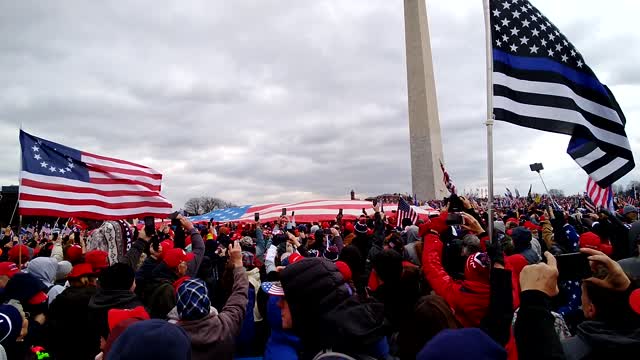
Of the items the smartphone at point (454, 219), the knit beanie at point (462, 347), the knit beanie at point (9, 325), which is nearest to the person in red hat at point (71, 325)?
the knit beanie at point (9, 325)

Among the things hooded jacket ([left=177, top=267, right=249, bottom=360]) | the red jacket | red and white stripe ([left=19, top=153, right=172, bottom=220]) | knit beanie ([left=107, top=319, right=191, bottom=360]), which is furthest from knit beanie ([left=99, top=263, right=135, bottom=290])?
red and white stripe ([left=19, top=153, right=172, bottom=220])

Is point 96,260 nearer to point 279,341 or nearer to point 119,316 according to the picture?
point 119,316

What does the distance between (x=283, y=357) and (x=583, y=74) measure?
14.7 feet

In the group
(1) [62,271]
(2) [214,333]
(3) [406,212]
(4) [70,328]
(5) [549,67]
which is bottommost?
(4) [70,328]

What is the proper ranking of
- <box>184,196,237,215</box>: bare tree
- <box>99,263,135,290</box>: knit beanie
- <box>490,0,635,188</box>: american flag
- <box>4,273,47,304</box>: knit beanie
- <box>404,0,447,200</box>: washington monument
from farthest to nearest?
<box>184,196,237,215</box>: bare tree < <box>404,0,447,200</box>: washington monument < <box>490,0,635,188</box>: american flag < <box>4,273,47,304</box>: knit beanie < <box>99,263,135,290</box>: knit beanie

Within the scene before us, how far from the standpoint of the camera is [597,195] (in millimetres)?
8070

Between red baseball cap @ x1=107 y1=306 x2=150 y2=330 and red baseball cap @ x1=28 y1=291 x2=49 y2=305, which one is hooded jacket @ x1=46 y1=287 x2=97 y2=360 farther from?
red baseball cap @ x1=107 y1=306 x2=150 y2=330

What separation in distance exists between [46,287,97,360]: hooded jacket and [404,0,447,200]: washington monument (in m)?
35.1

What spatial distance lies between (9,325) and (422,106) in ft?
122

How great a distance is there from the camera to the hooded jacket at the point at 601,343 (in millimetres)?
2189

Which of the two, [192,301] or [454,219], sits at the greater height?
[454,219]

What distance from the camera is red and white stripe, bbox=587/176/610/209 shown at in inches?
247

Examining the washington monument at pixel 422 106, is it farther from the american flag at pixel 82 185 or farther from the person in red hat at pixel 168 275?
the person in red hat at pixel 168 275

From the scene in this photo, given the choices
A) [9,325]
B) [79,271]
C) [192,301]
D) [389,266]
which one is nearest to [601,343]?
[389,266]
